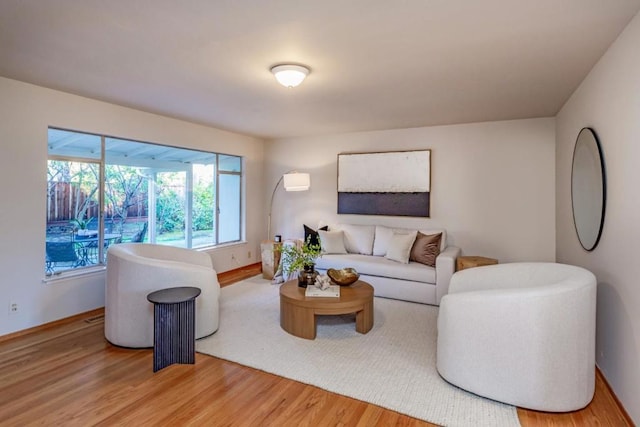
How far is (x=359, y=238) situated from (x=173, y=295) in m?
3.05

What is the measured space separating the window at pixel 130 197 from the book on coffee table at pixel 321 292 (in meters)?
2.59

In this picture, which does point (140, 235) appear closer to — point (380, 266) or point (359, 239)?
point (359, 239)

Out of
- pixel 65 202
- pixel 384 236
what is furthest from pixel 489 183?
pixel 65 202

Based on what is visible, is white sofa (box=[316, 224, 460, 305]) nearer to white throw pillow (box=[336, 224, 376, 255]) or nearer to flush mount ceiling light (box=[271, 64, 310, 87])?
white throw pillow (box=[336, 224, 376, 255])

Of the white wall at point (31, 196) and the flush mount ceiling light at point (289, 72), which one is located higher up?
the flush mount ceiling light at point (289, 72)

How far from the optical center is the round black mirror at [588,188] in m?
2.61

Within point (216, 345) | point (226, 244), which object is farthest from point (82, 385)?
point (226, 244)

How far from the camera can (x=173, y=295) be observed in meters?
2.82

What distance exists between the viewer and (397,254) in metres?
4.67

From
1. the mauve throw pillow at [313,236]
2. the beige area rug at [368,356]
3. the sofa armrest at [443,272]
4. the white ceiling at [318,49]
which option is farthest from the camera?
the mauve throw pillow at [313,236]

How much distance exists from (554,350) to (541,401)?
13.1 inches

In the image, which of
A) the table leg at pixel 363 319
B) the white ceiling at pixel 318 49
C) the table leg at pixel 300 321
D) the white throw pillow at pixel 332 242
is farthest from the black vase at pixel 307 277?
the white ceiling at pixel 318 49

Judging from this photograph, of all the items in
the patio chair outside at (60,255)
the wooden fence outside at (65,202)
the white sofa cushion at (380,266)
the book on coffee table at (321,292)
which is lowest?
the book on coffee table at (321,292)

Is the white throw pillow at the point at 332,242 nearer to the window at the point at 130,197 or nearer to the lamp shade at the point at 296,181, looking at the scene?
the lamp shade at the point at 296,181
